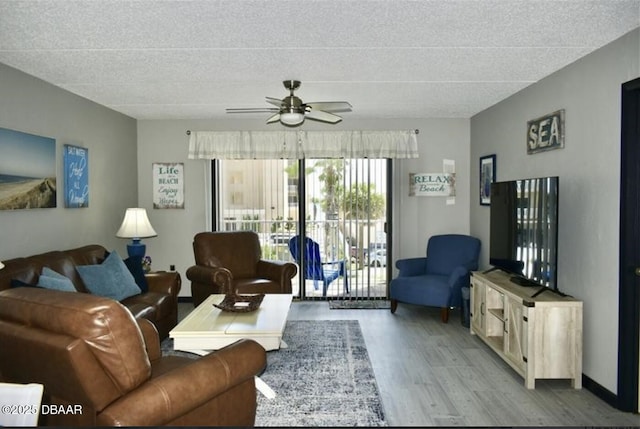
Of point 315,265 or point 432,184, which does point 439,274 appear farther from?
point 315,265

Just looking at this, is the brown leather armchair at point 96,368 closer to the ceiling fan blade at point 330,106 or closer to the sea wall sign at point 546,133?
the ceiling fan blade at point 330,106

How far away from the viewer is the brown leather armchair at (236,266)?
17.0ft

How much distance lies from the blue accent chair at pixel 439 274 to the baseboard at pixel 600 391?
Answer: 69.1 inches

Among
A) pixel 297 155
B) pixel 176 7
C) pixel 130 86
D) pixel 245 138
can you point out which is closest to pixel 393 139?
pixel 297 155

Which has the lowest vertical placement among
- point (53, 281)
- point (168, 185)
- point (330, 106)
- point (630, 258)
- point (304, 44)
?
point (53, 281)

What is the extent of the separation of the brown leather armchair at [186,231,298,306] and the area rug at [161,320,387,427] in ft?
2.15

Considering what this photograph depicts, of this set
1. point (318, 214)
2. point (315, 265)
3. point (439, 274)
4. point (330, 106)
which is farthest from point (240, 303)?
point (439, 274)

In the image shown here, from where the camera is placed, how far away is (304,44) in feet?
10.6

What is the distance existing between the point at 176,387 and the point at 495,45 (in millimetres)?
2884

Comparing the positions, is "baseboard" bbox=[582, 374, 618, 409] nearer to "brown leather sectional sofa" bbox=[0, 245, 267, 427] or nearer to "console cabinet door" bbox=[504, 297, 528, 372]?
"console cabinet door" bbox=[504, 297, 528, 372]

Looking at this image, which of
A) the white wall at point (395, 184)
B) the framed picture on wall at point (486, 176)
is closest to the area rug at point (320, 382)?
the white wall at point (395, 184)

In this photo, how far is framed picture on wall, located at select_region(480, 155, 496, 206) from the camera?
545 centimetres

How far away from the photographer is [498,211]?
4465 mm

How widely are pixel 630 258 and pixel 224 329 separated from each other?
2.73 m
